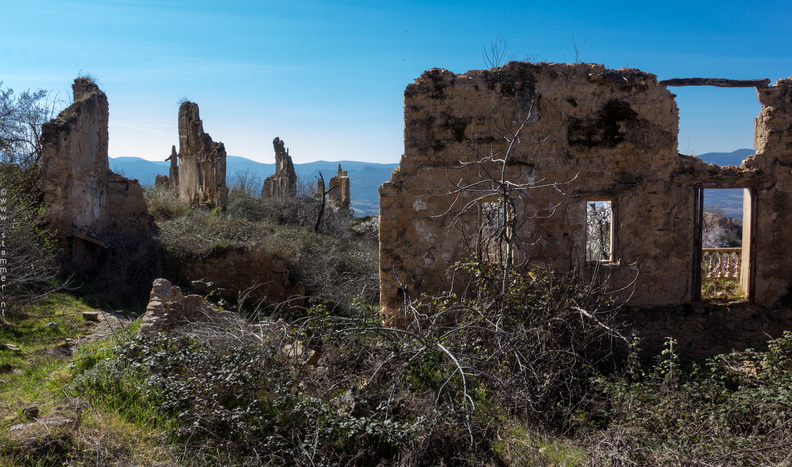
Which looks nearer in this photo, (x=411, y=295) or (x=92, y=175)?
(x=411, y=295)

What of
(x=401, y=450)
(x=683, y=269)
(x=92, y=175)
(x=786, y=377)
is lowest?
(x=401, y=450)

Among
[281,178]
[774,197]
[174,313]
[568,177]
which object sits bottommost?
[174,313]

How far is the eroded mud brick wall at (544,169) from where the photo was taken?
7074 millimetres

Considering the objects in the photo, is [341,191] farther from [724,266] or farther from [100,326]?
[100,326]

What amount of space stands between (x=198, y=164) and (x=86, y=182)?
29.9ft

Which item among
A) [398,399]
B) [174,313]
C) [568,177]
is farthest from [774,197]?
[174,313]

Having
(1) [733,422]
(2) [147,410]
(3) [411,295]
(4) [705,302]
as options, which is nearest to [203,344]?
(2) [147,410]

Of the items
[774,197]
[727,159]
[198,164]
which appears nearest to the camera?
[774,197]

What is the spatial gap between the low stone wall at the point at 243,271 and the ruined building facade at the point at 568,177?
5.09 m

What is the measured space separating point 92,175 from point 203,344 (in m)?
9.51

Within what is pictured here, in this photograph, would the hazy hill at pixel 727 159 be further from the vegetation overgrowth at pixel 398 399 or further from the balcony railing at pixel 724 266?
the vegetation overgrowth at pixel 398 399

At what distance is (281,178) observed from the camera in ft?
87.6

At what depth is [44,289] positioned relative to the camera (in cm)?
918

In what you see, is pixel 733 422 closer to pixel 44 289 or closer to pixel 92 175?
pixel 44 289
